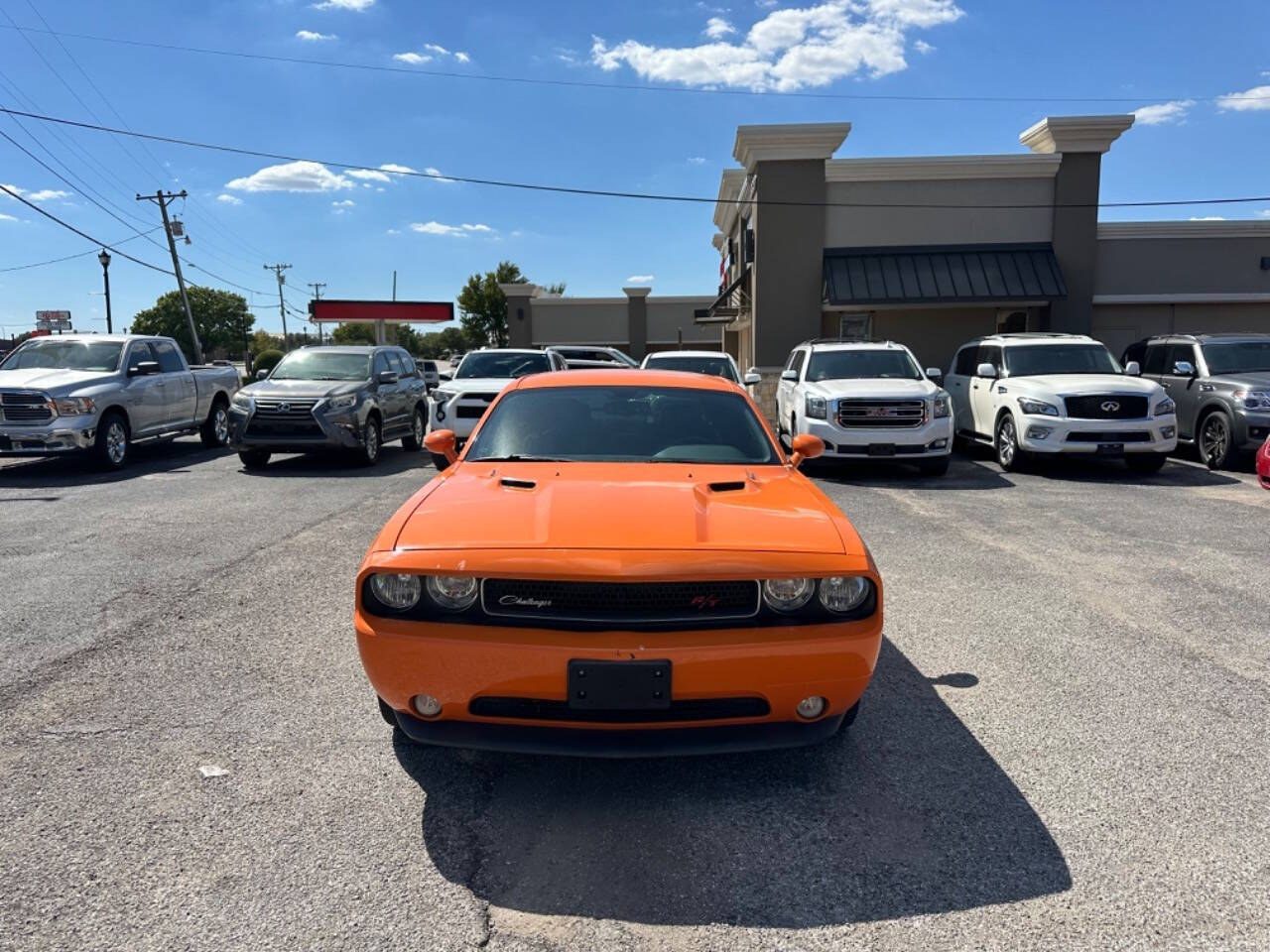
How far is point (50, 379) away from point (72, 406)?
71cm

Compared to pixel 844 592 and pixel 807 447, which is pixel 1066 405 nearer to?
pixel 807 447

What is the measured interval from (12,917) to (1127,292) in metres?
23.4

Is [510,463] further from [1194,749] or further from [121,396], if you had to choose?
[121,396]

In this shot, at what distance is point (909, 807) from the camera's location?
3.10 meters

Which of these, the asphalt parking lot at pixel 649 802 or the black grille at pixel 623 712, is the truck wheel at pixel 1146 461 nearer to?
the asphalt parking lot at pixel 649 802

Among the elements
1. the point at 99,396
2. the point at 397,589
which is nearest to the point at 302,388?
the point at 99,396

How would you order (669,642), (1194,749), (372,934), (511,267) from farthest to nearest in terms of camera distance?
1. (511,267)
2. (1194,749)
3. (669,642)
4. (372,934)

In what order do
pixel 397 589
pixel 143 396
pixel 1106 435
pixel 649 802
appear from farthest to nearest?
pixel 143 396 < pixel 1106 435 < pixel 649 802 < pixel 397 589

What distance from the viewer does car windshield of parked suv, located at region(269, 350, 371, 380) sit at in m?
13.0

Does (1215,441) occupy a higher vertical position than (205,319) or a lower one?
lower

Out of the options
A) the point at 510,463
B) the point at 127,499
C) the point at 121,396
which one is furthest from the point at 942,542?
the point at 121,396

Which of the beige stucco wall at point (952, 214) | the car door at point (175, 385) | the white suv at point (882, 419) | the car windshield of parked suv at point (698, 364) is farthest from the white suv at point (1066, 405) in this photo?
the car door at point (175, 385)

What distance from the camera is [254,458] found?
40.4 feet

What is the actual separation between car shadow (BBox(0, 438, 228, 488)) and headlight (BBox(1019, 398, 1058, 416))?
11758 mm
